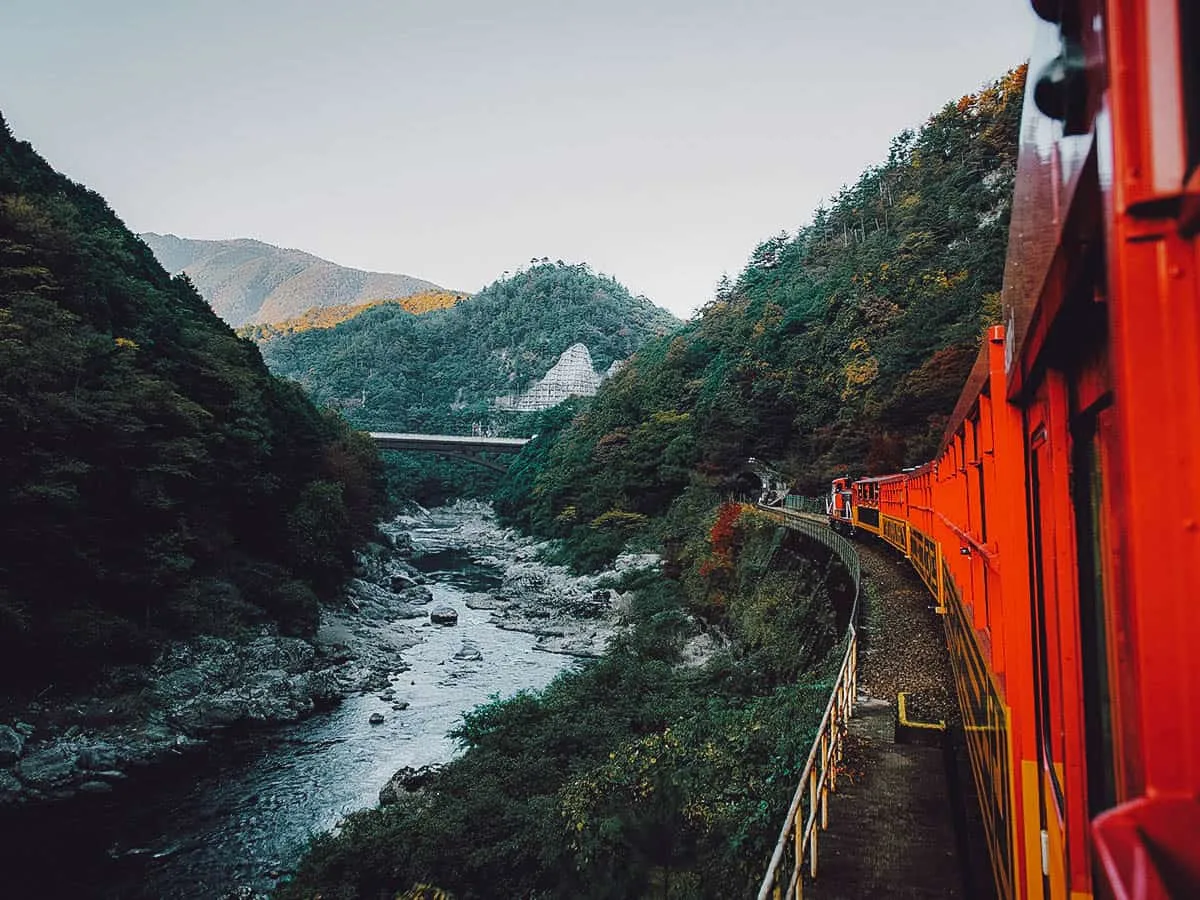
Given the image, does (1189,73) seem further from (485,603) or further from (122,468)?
(485,603)

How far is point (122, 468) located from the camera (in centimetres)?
1706

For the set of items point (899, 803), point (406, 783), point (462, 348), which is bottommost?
point (406, 783)

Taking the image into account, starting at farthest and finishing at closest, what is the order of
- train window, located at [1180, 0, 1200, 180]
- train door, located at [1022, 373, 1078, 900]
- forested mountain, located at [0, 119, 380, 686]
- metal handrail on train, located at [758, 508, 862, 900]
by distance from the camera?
forested mountain, located at [0, 119, 380, 686] < metal handrail on train, located at [758, 508, 862, 900] < train door, located at [1022, 373, 1078, 900] < train window, located at [1180, 0, 1200, 180]

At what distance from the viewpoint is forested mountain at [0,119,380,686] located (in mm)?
14430

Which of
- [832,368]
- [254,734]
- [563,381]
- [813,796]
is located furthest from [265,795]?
[563,381]

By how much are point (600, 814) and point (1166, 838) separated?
313 inches

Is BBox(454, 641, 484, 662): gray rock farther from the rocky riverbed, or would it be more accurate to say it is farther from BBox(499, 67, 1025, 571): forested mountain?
BBox(499, 67, 1025, 571): forested mountain

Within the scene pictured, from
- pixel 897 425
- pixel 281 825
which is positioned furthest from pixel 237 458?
pixel 897 425

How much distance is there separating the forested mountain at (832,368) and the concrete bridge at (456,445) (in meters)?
9.43

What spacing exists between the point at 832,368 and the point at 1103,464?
31138 millimetres

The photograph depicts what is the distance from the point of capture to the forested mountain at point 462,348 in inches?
3300

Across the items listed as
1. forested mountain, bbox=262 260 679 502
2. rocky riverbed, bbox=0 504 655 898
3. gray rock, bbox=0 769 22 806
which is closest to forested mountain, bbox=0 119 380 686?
rocky riverbed, bbox=0 504 655 898

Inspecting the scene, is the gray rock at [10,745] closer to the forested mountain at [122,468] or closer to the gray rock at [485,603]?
the forested mountain at [122,468]

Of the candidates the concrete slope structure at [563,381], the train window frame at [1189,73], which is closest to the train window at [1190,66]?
the train window frame at [1189,73]
